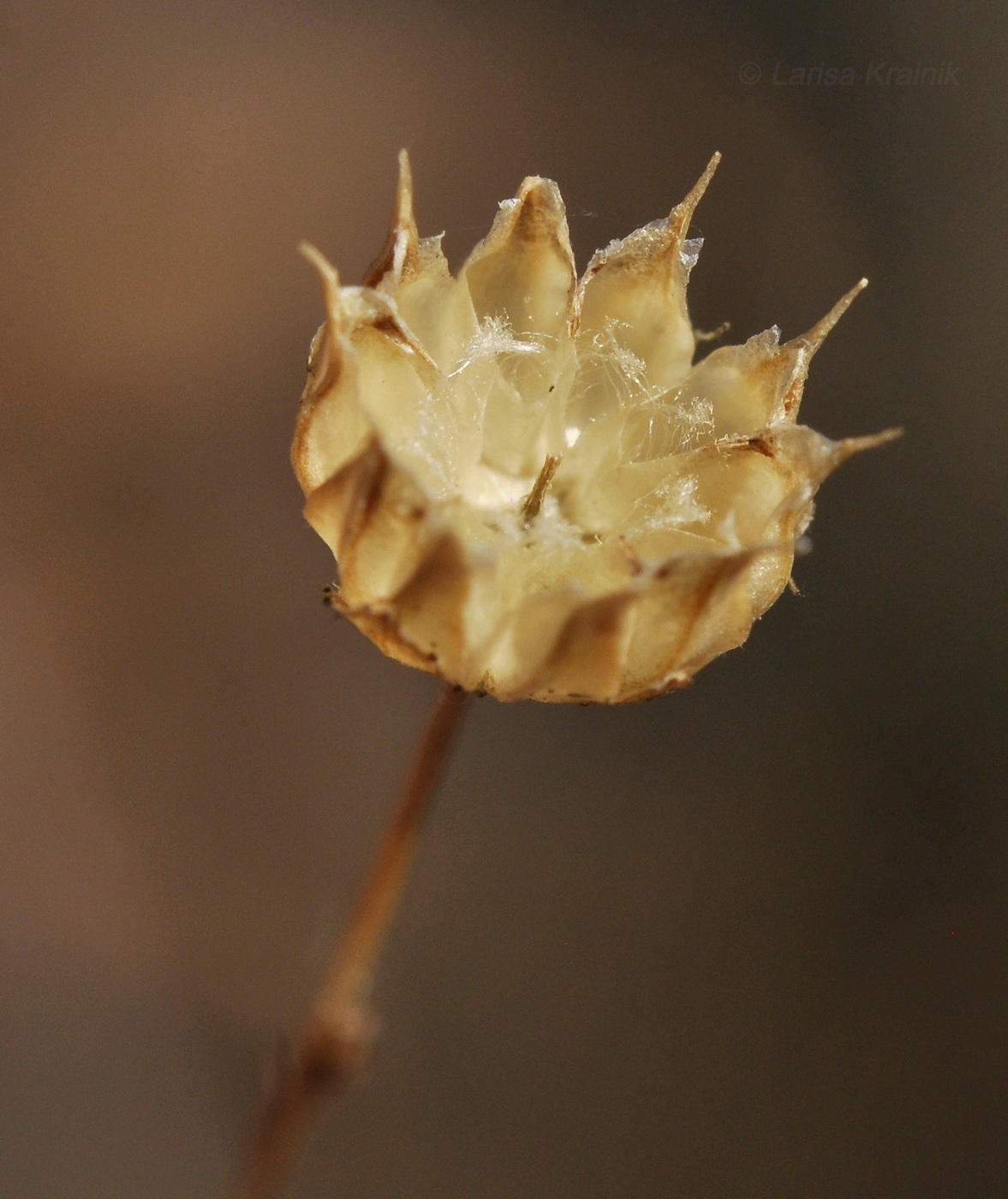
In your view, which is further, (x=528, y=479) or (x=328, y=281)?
(x=528, y=479)

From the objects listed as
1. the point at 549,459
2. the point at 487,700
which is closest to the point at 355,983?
the point at 549,459

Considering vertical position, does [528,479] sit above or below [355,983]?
above

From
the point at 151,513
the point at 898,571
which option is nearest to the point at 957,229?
the point at 898,571

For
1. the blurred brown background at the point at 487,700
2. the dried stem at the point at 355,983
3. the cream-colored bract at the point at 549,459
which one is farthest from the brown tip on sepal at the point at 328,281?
the blurred brown background at the point at 487,700

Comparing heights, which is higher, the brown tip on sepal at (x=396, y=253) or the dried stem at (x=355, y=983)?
the brown tip on sepal at (x=396, y=253)

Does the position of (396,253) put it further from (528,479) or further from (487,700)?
(487,700)

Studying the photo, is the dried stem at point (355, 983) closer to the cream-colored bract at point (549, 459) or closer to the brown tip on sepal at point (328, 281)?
the cream-colored bract at point (549, 459)
